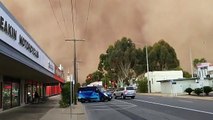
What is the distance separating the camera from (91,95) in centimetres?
5362

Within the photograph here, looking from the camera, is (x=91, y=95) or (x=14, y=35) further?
(x=91, y=95)

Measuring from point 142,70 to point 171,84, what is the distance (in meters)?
36.3

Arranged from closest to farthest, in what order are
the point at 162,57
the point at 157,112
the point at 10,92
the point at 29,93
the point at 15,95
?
the point at 157,112
the point at 10,92
the point at 15,95
the point at 29,93
the point at 162,57

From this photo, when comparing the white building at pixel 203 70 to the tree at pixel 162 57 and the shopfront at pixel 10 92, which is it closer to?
the tree at pixel 162 57

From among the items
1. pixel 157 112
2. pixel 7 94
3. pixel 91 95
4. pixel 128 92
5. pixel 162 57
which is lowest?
pixel 157 112

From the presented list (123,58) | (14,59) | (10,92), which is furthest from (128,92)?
(123,58)

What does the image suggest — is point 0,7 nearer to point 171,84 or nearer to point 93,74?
point 171,84

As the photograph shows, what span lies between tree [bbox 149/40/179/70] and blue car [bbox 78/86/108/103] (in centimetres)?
6422

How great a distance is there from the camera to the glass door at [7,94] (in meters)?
33.4

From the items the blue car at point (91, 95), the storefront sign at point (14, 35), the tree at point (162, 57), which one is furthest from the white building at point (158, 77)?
the storefront sign at point (14, 35)

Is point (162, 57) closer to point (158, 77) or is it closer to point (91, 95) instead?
point (158, 77)

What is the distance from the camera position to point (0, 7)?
58.0 ft

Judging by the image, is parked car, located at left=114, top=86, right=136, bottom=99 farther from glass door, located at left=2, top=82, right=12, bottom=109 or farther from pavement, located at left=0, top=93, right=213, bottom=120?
glass door, located at left=2, top=82, right=12, bottom=109

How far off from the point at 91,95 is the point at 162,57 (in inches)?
2579
